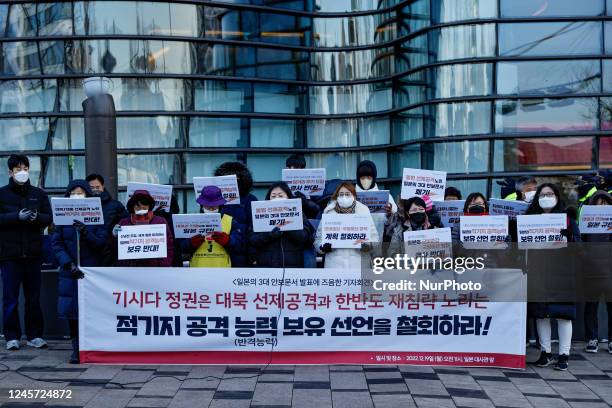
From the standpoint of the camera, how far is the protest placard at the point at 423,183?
9.90 meters

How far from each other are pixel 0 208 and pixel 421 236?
15.6ft

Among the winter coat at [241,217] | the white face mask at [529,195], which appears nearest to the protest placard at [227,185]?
the winter coat at [241,217]

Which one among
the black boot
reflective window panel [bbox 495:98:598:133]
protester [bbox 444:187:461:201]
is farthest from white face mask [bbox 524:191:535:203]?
reflective window panel [bbox 495:98:598:133]

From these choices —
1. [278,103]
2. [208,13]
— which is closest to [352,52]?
[278,103]

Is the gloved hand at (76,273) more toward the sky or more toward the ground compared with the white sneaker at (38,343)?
more toward the sky

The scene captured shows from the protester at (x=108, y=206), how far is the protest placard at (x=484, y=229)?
3.65 meters

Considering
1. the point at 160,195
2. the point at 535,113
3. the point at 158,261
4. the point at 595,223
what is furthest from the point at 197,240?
the point at 535,113

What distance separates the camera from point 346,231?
8.61m

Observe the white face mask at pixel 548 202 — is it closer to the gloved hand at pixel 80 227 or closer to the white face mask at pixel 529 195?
the white face mask at pixel 529 195

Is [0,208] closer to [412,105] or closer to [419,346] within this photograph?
[419,346]

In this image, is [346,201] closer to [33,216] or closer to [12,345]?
[33,216]

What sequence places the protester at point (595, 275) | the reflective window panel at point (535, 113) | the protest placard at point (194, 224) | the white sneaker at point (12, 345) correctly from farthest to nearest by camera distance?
the reflective window panel at point (535, 113)
the protester at point (595, 275)
the white sneaker at point (12, 345)
the protest placard at point (194, 224)

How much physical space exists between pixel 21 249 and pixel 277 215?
121 inches

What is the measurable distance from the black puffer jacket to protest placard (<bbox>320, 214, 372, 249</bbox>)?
3.29 m
